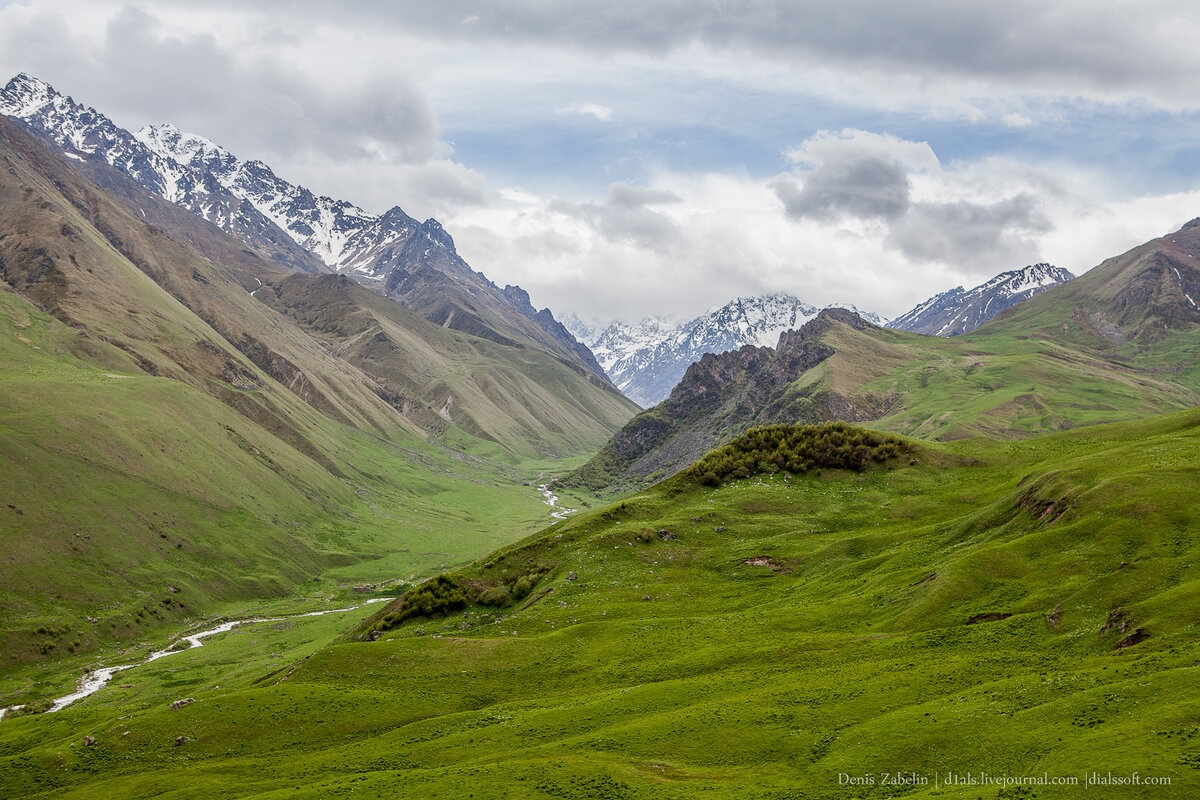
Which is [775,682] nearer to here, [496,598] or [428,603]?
[496,598]

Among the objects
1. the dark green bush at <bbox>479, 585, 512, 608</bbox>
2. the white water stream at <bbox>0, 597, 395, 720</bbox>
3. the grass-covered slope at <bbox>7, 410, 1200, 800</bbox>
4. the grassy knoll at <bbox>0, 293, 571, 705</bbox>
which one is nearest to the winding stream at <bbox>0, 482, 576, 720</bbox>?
the white water stream at <bbox>0, 597, 395, 720</bbox>

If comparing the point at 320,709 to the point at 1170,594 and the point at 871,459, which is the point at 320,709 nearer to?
the point at 1170,594

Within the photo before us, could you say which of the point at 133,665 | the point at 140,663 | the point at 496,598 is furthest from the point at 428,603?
the point at 140,663

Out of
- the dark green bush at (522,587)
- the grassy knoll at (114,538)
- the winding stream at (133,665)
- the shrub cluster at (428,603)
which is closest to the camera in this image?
the shrub cluster at (428,603)

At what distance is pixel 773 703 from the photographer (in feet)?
143

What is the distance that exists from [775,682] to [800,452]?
202 feet

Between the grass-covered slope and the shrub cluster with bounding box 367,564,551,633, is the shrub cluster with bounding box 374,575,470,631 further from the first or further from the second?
the grass-covered slope

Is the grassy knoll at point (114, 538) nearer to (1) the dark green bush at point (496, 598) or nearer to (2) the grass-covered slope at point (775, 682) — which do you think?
(2) the grass-covered slope at point (775, 682)

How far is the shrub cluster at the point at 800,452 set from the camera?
10294 centimetres

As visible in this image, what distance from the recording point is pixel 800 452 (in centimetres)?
10531

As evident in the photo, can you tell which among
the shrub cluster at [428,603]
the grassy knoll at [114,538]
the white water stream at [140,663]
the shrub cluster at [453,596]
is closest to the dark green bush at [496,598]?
the shrub cluster at [453,596]

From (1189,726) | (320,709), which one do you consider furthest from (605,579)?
(1189,726)

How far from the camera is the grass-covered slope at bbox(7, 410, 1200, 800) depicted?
34.0m

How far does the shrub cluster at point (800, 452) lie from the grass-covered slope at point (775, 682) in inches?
797
